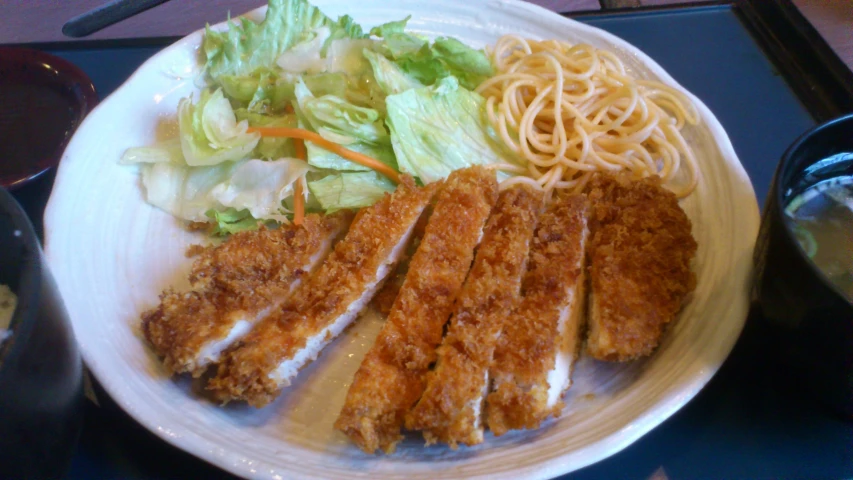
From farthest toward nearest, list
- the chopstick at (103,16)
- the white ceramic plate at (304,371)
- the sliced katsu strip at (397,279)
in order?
the chopstick at (103,16) < the sliced katsu strip at (397,279) < the white ceramic plate at (304,371)

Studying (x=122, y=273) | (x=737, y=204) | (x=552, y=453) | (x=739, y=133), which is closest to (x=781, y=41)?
(x=739, y=133)

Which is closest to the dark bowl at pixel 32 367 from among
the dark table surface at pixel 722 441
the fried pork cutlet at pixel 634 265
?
the dark table surface at pixel 722 441

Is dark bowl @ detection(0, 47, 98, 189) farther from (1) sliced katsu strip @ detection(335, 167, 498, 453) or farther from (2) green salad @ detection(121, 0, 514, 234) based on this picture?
(1) sliced katsu strip @ detection(335, 167, 498, 453)

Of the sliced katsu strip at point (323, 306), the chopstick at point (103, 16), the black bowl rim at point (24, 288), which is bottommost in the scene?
the sliced katsu strip at point (323, 306)

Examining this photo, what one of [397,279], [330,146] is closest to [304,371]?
→ [397,279]

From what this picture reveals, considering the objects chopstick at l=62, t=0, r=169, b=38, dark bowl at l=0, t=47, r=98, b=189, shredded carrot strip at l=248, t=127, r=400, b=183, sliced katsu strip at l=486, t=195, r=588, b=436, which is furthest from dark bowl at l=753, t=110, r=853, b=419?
chopstick at l=62, t=0, r=169, b=38

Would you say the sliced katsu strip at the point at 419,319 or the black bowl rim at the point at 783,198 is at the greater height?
the black bowl rim at the point at 783,198

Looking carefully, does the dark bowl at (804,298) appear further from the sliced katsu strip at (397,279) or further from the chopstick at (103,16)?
the chopstick at (103,16)
